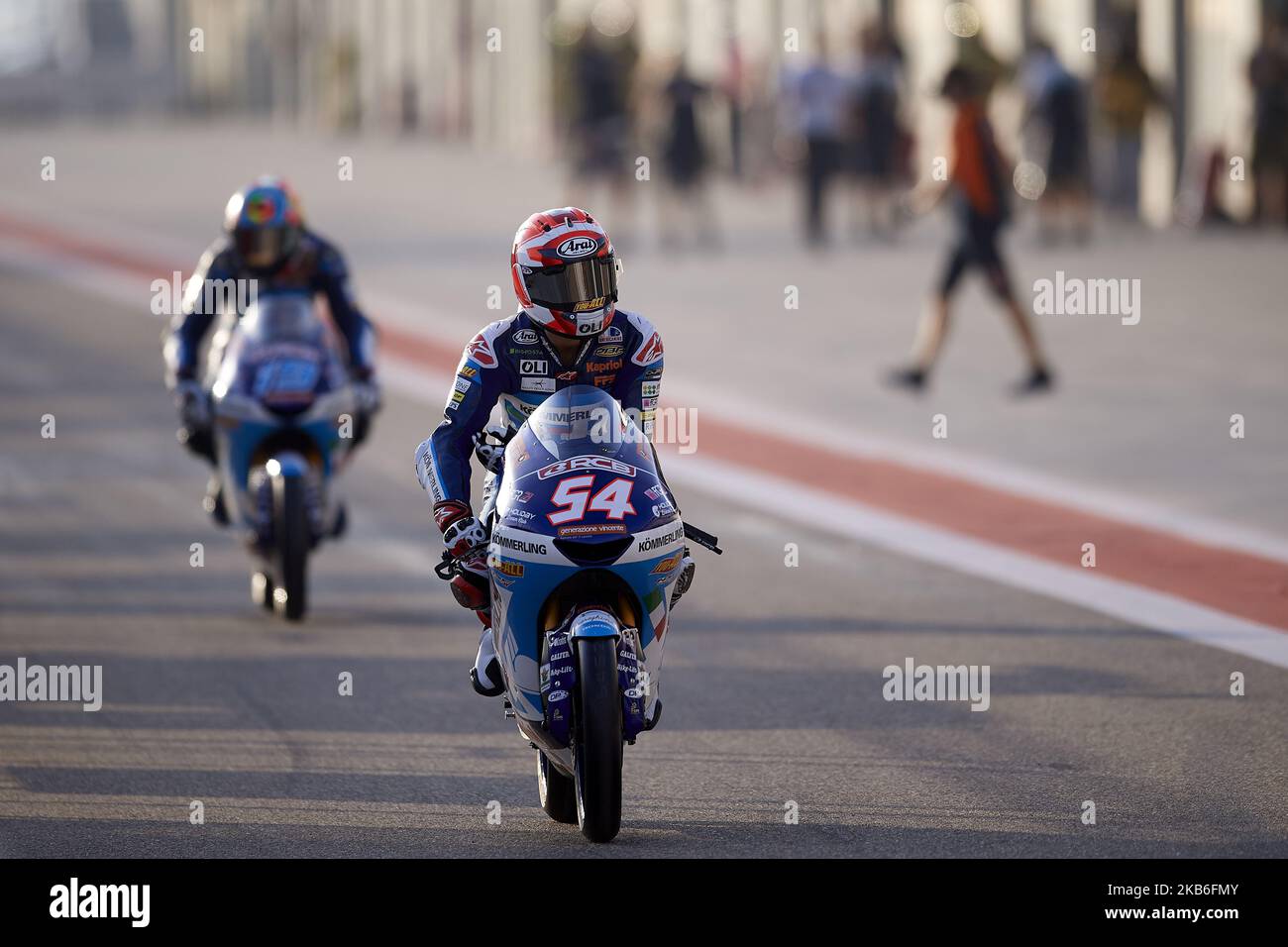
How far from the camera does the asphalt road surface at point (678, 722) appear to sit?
22.6ft

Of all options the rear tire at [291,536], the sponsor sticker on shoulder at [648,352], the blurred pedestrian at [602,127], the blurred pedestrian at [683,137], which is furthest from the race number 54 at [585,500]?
the blurred pedestrian at [602,127]

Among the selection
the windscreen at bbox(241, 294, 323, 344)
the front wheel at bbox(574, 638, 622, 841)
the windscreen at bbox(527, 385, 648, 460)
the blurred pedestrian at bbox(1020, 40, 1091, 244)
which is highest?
the blurred pedestrian at bbox(1020, 40, 1091, 244)

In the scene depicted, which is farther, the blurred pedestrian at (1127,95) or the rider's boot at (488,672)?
the blurred pedestrian at (1127,95)

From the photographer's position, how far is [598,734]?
6.32 meters

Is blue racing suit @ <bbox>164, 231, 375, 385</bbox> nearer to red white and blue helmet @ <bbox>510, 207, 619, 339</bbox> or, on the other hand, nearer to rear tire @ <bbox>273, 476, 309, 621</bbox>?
rear tire @ <bbox>273, 476, 309, 621</bbox>

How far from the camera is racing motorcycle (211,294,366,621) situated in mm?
10328

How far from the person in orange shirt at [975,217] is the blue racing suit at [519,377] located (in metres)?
9.18

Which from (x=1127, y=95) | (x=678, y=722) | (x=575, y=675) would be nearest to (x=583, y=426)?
(x=575, y=675)

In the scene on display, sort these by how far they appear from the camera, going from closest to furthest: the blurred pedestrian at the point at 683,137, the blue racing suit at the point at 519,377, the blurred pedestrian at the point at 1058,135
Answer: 1. the blue racing suit at the point at 519,377
2. the blurred pedestrian at the point at 1058,135
3. the blurred pedestrian at the point at 683,137

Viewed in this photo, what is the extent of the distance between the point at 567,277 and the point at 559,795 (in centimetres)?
156

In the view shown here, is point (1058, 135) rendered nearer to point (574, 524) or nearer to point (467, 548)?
point (467, 548)

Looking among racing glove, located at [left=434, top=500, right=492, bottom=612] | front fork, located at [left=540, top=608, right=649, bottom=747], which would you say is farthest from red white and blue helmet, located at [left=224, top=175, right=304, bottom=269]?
front fork, located at [left=540, top=608, right=649, bottom=747]

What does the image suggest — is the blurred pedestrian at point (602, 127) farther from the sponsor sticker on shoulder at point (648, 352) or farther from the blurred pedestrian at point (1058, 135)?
the sponsor sticker on shoulder at point (648, 352)

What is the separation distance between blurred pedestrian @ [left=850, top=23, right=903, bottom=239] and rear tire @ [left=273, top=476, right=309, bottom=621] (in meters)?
15.5
